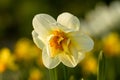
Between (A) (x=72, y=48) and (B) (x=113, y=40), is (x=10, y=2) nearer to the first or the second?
(B) (x=113, y=40)

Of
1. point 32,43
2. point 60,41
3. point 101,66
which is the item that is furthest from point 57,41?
point 32,43

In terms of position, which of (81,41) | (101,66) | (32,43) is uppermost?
(81,41)

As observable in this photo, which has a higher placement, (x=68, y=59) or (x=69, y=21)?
(x=69, y=21)

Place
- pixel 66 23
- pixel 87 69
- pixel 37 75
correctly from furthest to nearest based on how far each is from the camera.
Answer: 1. pixel 87 69
2. pixel 37 75
3. pixel 66 23

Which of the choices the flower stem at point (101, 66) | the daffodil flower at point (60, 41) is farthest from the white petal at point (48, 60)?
the flower stem at point (101, 66)

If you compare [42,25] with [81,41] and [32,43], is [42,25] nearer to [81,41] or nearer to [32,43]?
[81,41]

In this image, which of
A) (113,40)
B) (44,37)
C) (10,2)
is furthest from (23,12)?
(44,37)
